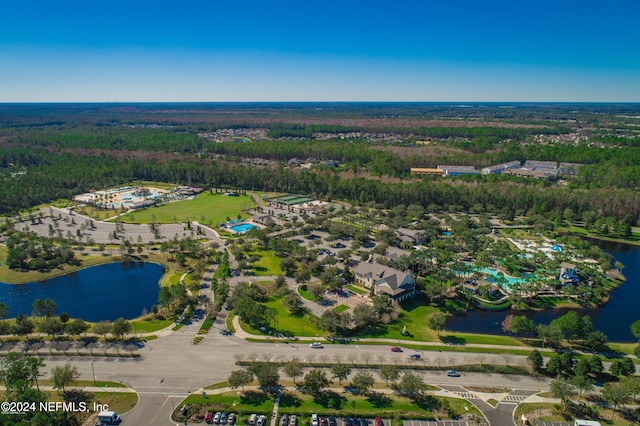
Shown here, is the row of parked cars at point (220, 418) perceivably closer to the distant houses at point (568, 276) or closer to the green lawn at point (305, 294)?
the green lawn at point (305, 294)

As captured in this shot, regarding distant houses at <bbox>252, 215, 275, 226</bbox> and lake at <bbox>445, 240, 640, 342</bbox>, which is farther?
distant houses at <bbox>252, 215, 275, 226</bbox>

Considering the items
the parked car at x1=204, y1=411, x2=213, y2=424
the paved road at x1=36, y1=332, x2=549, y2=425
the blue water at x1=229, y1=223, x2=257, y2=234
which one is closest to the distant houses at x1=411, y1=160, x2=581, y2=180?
the blue water at x1=229, y1=223, x2=257, y2=234

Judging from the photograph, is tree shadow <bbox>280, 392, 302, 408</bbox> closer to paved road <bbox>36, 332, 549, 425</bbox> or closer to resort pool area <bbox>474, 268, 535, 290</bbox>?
paved road <bbox>36, 332, 549, 425</bbox>

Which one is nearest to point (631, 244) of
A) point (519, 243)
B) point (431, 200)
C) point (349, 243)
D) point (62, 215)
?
point (519, 243)

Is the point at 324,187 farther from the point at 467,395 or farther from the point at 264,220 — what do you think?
the point at 467,395

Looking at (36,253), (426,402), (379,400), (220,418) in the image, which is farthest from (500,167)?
(36,253)
